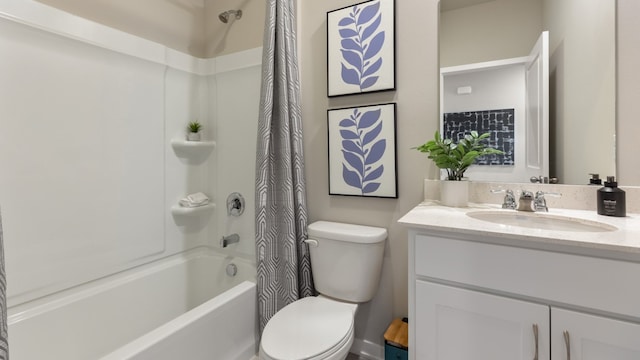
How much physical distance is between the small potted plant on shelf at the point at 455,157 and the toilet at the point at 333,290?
0.40m

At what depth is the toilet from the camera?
4.03ft

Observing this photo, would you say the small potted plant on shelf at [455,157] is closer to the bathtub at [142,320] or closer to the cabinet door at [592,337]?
the cabinet door at [592,337]

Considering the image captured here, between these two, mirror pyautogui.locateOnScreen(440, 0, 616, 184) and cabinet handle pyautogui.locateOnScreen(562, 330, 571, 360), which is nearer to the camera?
cabinet handle pyautogui.locateOnScreen(562, 330, 571, 360)

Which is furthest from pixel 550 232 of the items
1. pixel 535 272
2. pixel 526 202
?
pixel 526 202

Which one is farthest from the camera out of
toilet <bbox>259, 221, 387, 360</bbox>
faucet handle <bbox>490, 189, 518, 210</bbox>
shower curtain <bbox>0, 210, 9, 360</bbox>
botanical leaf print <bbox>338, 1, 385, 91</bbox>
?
botanical leaf print <bbox>338, 1, 385, 91</bbox>

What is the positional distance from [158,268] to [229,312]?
76cm

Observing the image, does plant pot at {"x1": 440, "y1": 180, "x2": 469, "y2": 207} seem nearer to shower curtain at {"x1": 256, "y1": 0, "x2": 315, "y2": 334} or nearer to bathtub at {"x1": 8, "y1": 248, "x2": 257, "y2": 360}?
shower curtain at {"x1": 256, "y1": 0, "x2": 315, "y2": 334}

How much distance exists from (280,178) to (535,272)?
128 centimetres

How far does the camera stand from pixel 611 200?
3.73ft

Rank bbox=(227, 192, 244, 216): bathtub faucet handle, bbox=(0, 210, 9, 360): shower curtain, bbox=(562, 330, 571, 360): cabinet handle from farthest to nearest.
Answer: bbox=(227, 192, 244, 216): bathtub faucet handle → bbox=(562, 330, 571, 360): cabinet handle → bbox=(0, 210, 9, 360): shower curtain

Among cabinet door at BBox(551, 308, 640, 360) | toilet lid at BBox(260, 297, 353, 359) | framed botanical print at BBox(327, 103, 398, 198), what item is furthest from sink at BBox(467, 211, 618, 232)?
toilet lid at BBox(260, 297, 353, 359)

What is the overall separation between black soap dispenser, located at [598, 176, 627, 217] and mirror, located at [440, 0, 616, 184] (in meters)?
0.13

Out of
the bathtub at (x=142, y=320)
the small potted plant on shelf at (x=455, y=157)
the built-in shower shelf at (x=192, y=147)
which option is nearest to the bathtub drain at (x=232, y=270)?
A: the bathtub at (x=142, y=320)

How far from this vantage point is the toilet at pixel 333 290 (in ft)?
4.03
